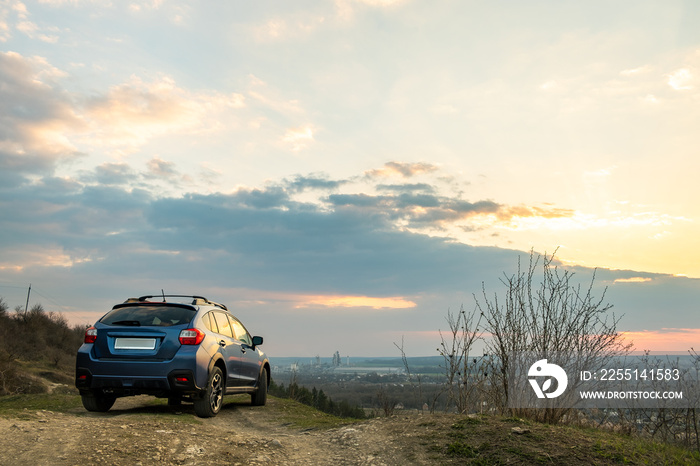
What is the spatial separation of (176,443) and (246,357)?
154 inches

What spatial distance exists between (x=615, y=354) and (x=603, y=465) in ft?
10.0

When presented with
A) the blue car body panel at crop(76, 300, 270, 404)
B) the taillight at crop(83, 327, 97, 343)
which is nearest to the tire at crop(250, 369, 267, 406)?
the blue car body panel at crop(76, 300, 270, 404)

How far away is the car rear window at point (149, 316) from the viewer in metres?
8.35

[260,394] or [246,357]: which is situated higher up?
[246,357]

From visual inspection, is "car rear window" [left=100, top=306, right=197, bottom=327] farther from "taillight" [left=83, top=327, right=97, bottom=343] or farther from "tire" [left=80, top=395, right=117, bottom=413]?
"tire" [left=80, top=395, right=117, bottom=413]

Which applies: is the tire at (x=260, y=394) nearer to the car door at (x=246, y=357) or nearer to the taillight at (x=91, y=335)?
the car door at (x=246, y=357)

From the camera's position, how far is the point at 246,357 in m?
10.2

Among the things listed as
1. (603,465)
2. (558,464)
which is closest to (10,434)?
(558,464)

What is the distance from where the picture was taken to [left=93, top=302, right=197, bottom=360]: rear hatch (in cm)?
808

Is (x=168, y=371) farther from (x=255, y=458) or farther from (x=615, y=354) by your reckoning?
(x=615, y=354)

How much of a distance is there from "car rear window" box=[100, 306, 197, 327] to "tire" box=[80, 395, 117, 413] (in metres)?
1.27

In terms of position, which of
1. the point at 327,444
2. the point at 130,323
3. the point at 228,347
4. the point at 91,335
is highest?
the point at 130,323

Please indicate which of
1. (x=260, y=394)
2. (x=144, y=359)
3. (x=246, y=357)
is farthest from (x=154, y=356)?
(x=260, y=394)

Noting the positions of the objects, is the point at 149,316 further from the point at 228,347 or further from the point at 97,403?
the point at 97,403
